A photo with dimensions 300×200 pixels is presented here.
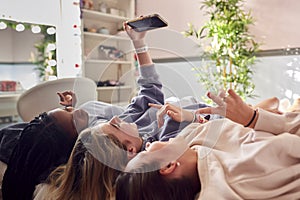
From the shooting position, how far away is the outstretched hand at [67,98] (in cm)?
89

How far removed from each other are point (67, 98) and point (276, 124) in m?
0.63

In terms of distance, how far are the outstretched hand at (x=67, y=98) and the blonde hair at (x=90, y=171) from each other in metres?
0.21

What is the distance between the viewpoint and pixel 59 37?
1.92 metres

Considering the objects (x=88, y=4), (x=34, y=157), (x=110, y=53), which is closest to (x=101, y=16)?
(x=88, y=4)

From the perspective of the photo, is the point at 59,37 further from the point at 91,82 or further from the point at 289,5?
the point at 289,5

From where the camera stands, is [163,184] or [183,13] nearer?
[163,184]

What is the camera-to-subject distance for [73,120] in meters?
0.82

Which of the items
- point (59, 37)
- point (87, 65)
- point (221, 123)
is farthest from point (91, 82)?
point (59, 37)

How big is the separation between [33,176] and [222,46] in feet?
4.79

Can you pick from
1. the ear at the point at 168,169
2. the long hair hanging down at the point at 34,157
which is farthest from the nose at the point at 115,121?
the ear at the point at 168,169

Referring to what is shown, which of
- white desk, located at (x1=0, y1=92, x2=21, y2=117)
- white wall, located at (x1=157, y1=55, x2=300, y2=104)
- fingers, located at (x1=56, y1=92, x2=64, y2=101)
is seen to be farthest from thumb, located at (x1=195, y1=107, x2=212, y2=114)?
white desk, located at (x1=0, y1=92, x2=21, y2=117)

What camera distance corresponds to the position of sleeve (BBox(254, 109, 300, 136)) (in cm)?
60

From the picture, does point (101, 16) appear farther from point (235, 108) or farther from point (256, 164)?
point (256, 164)

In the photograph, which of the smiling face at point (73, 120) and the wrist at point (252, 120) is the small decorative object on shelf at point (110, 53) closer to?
the smiling face at point (73, 120)
